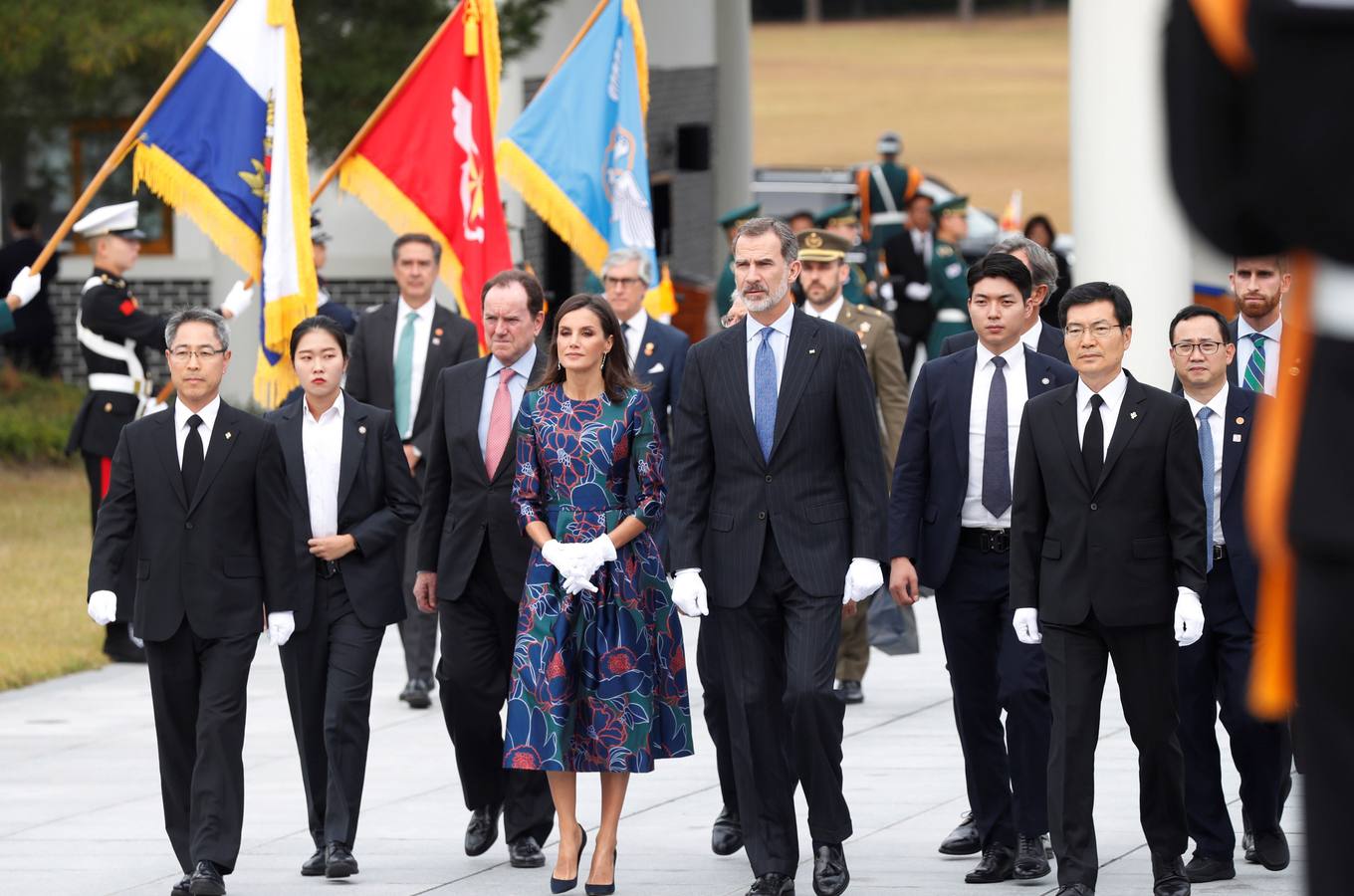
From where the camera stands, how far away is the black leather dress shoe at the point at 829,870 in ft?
22.0

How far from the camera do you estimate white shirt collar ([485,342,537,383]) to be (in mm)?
7852

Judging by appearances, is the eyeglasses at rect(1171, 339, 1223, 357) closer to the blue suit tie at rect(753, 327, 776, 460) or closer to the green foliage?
the blue suit tie at rect(753, 327, 776, 460)

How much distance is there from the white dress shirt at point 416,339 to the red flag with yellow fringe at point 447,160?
0.76ft

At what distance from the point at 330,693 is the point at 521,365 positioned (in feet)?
4.24

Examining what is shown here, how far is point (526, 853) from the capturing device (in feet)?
24.4

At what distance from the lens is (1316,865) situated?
97.3 inches

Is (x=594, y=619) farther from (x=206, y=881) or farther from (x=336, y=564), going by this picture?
(x=206, y=881)

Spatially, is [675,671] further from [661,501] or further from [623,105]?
[623,105]

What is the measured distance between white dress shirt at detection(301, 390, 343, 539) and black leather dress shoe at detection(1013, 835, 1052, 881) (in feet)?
7.93

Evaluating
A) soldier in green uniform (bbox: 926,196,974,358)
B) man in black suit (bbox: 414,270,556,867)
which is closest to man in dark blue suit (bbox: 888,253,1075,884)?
man in black suit (bbox: 414,270,556,867)

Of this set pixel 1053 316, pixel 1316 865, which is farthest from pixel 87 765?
pixel 1316 865

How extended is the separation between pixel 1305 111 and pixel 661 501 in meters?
4.87

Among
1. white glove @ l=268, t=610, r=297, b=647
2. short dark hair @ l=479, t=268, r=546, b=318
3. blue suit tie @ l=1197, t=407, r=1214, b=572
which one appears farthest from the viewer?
short dark hair @ l=479, t=268, r=546, b=318

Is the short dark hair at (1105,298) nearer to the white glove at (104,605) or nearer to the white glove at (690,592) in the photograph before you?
the white glove at (690,592)
